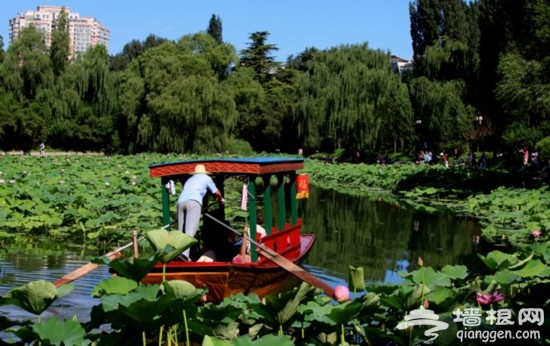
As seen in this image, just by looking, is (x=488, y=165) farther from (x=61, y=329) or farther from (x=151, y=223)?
(x=61, y=329)

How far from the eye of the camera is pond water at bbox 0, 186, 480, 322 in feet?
22.2

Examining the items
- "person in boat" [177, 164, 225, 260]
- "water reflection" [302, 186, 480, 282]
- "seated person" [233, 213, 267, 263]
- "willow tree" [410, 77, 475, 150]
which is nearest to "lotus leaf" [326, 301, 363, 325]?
"seated person" [233, 213, 267, 263]

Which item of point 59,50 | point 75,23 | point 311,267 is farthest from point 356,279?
point 75,23

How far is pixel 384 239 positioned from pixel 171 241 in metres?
8.49

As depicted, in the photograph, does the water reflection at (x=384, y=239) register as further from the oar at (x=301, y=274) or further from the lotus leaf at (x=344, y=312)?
the lotus leaf at (x=344, y=312)

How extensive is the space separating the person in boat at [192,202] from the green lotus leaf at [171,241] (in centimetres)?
296

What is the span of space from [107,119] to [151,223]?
29.0 meters

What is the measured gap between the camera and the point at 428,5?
138 feet

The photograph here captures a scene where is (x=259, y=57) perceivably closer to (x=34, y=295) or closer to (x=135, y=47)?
(x=135, y=47)

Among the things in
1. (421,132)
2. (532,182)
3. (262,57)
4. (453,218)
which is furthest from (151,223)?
(262,57)

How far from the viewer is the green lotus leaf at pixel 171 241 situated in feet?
10.0

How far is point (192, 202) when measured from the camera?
6.24 meters

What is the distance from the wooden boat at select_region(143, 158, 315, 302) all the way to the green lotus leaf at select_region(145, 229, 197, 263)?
38.3 inches

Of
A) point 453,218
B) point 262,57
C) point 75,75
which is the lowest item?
point 453,218
